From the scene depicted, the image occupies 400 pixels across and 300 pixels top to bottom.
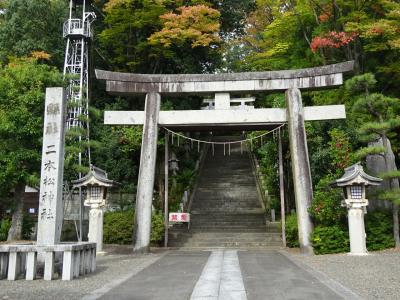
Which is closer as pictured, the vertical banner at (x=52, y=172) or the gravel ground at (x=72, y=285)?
the gravel ground at (x=72, y=285)

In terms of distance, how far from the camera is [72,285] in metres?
8.53

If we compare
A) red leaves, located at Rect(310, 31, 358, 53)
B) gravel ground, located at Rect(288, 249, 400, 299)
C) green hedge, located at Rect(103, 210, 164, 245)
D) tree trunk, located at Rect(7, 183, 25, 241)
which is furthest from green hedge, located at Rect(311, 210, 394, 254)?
tree trunk, located at Rect(7, 183, 25, 241)

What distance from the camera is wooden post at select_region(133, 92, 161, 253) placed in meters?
15.6

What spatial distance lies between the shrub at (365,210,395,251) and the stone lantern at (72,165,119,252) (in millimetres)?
9593

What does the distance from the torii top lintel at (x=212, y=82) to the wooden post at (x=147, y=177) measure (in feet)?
1.85

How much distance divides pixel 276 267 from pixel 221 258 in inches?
96.0

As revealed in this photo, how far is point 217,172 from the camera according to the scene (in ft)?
88.7

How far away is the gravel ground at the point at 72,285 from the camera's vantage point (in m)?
7.40

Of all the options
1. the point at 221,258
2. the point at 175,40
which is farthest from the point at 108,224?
the point at 175,40

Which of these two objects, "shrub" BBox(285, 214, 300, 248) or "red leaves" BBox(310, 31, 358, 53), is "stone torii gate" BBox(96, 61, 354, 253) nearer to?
"shrub" BBox(285, 214, 300, 248)

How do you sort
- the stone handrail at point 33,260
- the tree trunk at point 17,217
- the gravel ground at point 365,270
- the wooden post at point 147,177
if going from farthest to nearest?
the tree trunk at point 17,217 → the wooden post at point 147,177 → the stone handrail at point 33,260 → the gravel ground at point 365,270

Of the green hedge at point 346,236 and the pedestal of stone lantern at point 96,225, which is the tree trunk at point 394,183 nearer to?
the green hedge at point 346,236

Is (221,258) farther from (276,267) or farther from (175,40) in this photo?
(175,40)

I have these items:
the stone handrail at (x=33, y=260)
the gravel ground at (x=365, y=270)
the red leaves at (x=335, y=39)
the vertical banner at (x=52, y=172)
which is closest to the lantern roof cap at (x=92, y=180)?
the vertical banner at (x=52, y=172)
